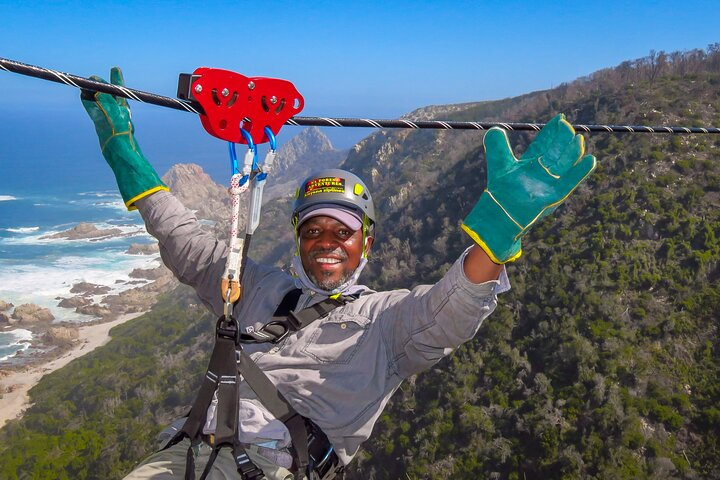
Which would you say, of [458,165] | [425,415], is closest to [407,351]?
[425,415]

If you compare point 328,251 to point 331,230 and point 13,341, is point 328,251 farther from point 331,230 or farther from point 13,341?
point 13,341

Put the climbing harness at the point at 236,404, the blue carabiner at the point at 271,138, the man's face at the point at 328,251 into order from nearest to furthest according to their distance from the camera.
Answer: the climbing harness at the point at 236,404 < the blue carabiner at the point at 271,138 < the man's face at the point at 328,251

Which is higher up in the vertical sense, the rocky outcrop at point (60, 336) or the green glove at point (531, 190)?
the green glove at point (531, 190)

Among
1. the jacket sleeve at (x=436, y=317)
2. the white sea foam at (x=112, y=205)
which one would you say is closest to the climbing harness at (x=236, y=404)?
the jacket sleeve at (x=436, y=317)

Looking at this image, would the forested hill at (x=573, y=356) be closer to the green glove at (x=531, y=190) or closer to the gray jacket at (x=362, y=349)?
the gray jacket at (x=362, y=349)

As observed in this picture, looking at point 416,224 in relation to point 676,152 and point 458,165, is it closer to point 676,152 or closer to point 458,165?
point 458,165

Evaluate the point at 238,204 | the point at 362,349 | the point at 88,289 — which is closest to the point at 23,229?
the point at 88,289

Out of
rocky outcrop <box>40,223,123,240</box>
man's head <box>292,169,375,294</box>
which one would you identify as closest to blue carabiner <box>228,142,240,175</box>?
man's head <box>292,169,375,294</box>
